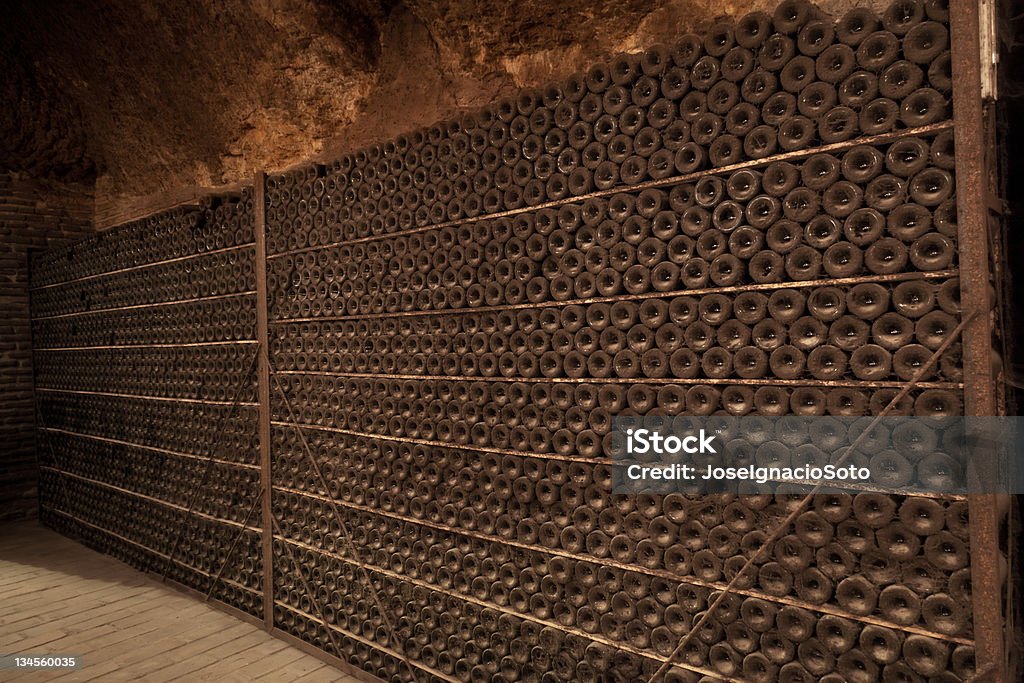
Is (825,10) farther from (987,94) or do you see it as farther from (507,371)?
(507,371)

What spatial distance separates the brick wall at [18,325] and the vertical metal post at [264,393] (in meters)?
4.90

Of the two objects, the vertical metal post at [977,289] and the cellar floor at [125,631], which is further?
the cellar floor at [125,631]

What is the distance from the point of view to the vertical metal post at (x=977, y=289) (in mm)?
1979

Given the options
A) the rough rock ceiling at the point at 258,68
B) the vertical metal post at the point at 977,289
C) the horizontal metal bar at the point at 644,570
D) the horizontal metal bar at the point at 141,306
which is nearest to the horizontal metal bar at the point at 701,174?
the vertical metal post at the point at 977,289

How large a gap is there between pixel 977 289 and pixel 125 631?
569cm

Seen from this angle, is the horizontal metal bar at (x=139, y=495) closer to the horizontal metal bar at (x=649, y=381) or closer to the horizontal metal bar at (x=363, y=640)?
the horizontal metal bar at (x=363, y=640)

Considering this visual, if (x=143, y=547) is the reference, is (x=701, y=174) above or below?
above

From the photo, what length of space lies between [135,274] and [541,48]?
4817 millimetres

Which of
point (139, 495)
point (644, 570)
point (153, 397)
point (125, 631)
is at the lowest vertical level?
point (125, 631)

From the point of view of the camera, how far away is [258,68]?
4.60 meters

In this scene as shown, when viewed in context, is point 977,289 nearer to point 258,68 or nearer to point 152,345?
point 258,68

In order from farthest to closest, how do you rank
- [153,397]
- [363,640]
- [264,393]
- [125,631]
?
[153,397], [264,393], [125,631], [363,640]

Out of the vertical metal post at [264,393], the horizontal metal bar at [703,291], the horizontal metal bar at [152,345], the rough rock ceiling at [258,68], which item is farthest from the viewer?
the horizontal metal bar at [152,345]

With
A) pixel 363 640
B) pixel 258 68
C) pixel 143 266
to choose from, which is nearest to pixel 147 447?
pixel 143 266
